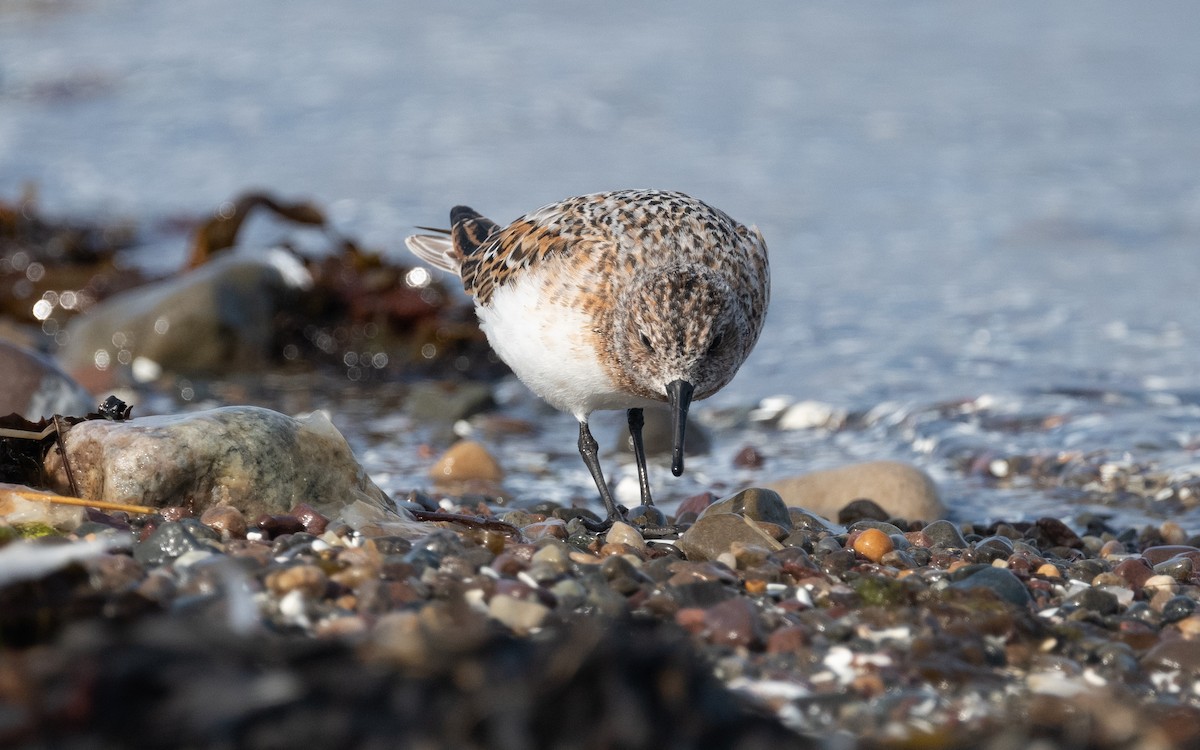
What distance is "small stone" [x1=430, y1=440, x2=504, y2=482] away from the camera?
6418mm

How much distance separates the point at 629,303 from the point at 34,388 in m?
2.78

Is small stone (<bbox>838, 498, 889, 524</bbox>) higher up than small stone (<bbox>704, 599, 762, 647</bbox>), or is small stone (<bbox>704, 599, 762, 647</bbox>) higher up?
small stone (<bbox>704, 599, 762, 647</bbox>)

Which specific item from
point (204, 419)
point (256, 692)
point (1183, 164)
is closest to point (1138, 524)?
point (204, 419)

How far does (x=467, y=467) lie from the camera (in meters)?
6.44

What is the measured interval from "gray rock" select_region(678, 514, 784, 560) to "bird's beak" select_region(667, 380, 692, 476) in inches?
17.0

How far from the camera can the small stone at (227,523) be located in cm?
384

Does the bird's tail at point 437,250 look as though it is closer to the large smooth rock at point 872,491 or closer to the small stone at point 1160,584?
the large smooth rock at point 872,491

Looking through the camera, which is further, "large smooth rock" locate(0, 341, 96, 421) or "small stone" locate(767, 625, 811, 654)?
"large smooth rock" locate(0, 341, 96, 421)

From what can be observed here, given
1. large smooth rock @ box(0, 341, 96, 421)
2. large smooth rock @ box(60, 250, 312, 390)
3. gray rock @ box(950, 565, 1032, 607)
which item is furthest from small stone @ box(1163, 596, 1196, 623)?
large smooth rock @ box(60, 250, 312, 390)

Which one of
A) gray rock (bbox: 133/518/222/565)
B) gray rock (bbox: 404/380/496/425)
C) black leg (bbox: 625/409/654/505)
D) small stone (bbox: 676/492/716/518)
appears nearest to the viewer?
gray rock (bbox: 133/518/222/565)

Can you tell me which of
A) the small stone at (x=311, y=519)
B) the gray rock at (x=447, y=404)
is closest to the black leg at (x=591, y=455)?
the small stone at (x=311, y=519)

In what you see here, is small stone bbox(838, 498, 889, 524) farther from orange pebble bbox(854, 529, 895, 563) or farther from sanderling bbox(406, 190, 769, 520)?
orange pebble bbox(854, 529, 895, 563)

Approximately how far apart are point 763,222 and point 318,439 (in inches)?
301

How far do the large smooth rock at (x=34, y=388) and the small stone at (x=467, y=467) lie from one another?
164 cm
